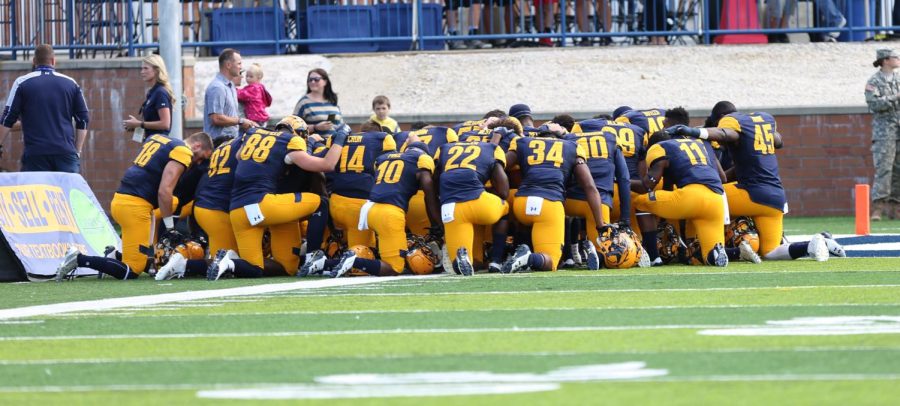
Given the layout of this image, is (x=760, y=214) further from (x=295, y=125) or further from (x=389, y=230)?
(x=295, y=125)

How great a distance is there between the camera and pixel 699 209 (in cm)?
1299

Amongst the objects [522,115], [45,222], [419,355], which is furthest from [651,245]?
[419,355]

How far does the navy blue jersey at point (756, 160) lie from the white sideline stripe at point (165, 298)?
9.62 ft

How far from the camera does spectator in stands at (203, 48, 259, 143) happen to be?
600 inches

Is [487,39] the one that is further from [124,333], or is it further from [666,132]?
[124,333]

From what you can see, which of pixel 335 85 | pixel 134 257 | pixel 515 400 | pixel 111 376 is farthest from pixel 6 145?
pixel 515 400

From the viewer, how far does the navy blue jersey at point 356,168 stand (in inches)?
527

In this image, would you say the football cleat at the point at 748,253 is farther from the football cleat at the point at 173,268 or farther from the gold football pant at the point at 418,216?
the football cleat at the point at 173,268

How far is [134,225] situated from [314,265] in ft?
5.38

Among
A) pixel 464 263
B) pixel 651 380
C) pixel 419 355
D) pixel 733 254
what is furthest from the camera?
pixel 733 254

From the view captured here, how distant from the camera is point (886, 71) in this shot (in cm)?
1916

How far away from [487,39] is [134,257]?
10.0 m

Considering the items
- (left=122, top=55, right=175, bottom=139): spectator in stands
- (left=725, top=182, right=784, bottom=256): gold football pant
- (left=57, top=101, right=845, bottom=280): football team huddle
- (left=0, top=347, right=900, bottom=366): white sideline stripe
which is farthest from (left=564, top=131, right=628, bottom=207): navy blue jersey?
(left=0, top=347, right=900, bottom=366): white sideline stripe

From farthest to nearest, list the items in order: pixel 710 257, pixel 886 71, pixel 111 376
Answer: pixel 886 71, pixel 710 257, pixel 111 376
